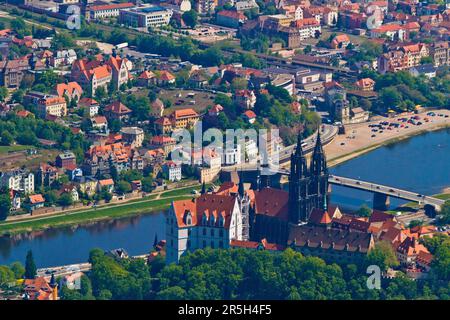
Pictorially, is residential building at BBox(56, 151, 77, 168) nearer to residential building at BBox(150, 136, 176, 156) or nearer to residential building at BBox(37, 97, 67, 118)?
residential building at BBox(150, 136, 176, 156)

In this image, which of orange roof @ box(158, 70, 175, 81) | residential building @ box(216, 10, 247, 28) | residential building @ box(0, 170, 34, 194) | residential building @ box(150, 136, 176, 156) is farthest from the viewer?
residential building @ box(216, 10, 247, 28)

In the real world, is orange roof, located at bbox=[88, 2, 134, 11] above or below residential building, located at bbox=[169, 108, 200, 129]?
above

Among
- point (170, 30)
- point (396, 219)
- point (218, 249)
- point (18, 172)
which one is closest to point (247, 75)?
point (170, 30)

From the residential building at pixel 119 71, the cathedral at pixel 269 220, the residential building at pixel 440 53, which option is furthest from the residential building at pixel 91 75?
the cathedral at pixel 269 220

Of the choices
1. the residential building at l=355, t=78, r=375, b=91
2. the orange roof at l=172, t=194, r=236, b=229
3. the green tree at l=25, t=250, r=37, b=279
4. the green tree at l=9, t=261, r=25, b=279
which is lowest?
the residential building at l=355, t=78, r=375, b=91

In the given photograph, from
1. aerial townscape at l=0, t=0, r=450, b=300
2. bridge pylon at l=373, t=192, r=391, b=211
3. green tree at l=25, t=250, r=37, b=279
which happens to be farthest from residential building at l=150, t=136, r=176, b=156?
green tree at l=25, t=250, r=37, b=279

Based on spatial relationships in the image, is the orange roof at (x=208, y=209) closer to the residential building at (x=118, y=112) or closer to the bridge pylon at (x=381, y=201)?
the bridge pylon at (x=381, y=201)

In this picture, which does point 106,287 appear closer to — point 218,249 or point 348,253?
point 218,249
